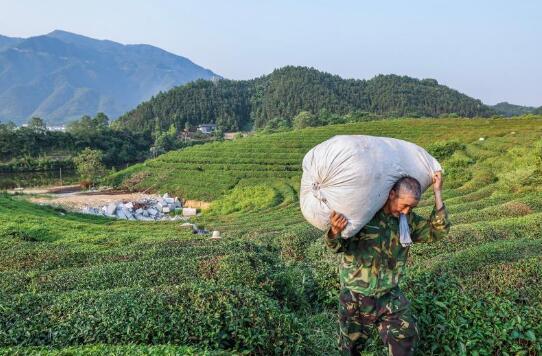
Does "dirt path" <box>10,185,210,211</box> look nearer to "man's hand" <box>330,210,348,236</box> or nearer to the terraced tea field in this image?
the terraced tea field

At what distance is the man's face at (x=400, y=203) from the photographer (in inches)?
134

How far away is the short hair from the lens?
3412 millimetres

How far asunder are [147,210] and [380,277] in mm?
38389

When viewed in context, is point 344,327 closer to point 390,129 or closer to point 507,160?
point 507,160

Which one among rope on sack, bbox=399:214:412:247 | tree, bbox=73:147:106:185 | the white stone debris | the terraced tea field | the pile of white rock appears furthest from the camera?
tree, bbox=73:147:106:185

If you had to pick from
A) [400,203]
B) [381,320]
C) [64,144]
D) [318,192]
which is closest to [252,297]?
[381,320]

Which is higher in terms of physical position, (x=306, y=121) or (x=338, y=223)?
(x=306, y=121)

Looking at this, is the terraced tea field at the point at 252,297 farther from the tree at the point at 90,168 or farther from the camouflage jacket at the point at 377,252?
the tree at the point at 90,168

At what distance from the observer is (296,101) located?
112 m

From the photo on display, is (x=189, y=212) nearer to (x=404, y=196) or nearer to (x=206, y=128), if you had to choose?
(x=404, y=196)

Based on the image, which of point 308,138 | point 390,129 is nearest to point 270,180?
point 308,138

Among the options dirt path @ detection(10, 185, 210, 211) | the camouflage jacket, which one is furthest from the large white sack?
dirt path @ detection(10, 185, 210, 211)

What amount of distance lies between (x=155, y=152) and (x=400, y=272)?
77842 mm

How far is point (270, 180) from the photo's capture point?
4691 cm
